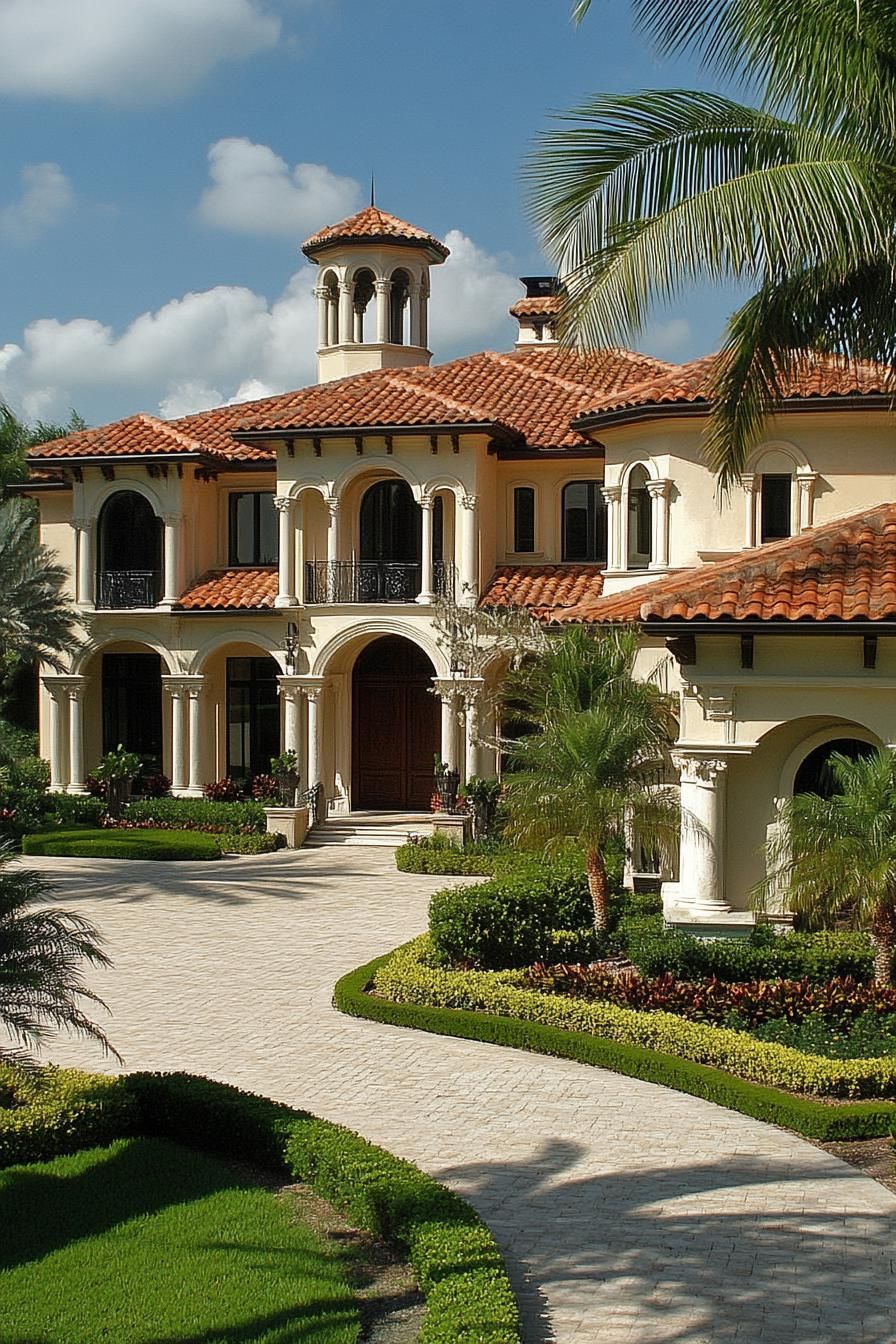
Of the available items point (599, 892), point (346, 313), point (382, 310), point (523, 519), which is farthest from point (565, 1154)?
point (346, 313)

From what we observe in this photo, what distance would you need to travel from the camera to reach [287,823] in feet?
91.5

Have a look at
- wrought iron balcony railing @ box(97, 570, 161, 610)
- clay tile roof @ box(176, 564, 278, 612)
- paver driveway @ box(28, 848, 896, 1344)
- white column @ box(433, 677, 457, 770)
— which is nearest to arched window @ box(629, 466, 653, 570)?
white column @ box(433, 677, 457, 770)

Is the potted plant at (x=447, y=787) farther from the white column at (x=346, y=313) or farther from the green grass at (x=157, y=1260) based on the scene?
the green grass at (x=157, y=1260)

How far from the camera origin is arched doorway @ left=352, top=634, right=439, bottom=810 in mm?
31484

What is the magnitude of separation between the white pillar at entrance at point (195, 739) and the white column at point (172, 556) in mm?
1871

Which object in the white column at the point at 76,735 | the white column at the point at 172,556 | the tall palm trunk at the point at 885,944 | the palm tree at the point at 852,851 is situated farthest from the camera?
the white column at the point at 76,735

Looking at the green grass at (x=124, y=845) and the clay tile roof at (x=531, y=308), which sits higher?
the clay tile roof at (x=531, y=308)

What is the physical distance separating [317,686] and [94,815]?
524 cm

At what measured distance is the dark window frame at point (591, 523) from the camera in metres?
29.7

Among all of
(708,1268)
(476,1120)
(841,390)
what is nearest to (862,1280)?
(708,1268)

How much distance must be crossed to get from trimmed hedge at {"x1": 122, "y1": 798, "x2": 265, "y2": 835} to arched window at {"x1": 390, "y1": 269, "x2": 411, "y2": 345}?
1284 centimetres

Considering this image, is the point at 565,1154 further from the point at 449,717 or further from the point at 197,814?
the point at 197,814

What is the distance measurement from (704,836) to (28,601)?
60.4 ft

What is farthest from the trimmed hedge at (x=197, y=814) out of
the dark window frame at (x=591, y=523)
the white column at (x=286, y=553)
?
the dark window frame at (x=591, y=523)
